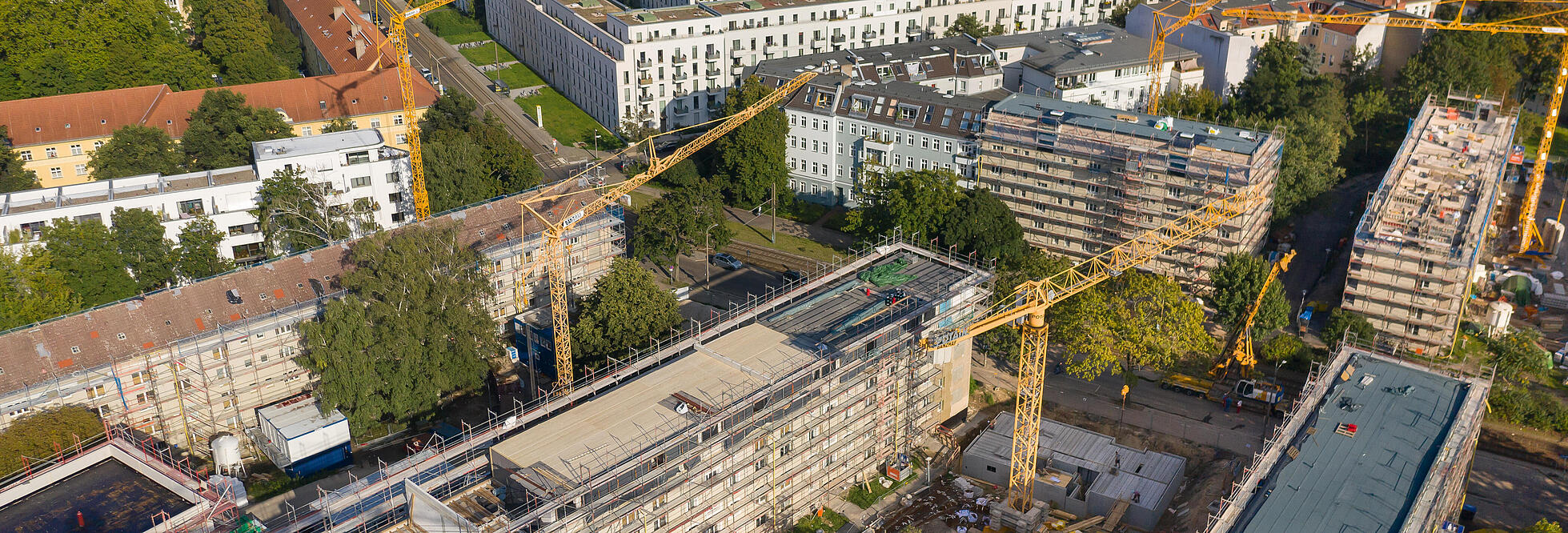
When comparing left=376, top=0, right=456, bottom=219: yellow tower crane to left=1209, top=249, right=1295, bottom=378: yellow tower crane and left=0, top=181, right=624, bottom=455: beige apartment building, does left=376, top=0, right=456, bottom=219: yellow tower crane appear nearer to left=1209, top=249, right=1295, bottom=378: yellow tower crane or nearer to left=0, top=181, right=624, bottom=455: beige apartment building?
left=0, top=181, right=624, bottom=455: beige apartment building

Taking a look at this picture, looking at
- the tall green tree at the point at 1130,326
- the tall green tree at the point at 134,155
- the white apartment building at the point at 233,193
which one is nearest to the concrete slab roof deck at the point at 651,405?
the tall green tree at the point at 1130,326

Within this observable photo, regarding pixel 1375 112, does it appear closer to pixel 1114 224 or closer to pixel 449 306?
pixel 1114 224

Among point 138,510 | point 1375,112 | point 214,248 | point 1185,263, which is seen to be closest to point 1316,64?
point 1375,112

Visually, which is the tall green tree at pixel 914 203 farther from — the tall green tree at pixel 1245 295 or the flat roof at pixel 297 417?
the flat roof at pixel 297 417

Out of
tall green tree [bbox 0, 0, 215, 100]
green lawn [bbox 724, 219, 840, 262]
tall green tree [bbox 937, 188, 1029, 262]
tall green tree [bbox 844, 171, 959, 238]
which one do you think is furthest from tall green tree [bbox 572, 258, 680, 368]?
tall green tree [bbox 0, 0, 215, 100]

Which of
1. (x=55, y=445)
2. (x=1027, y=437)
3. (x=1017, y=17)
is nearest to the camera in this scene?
(x=55, y=445)
